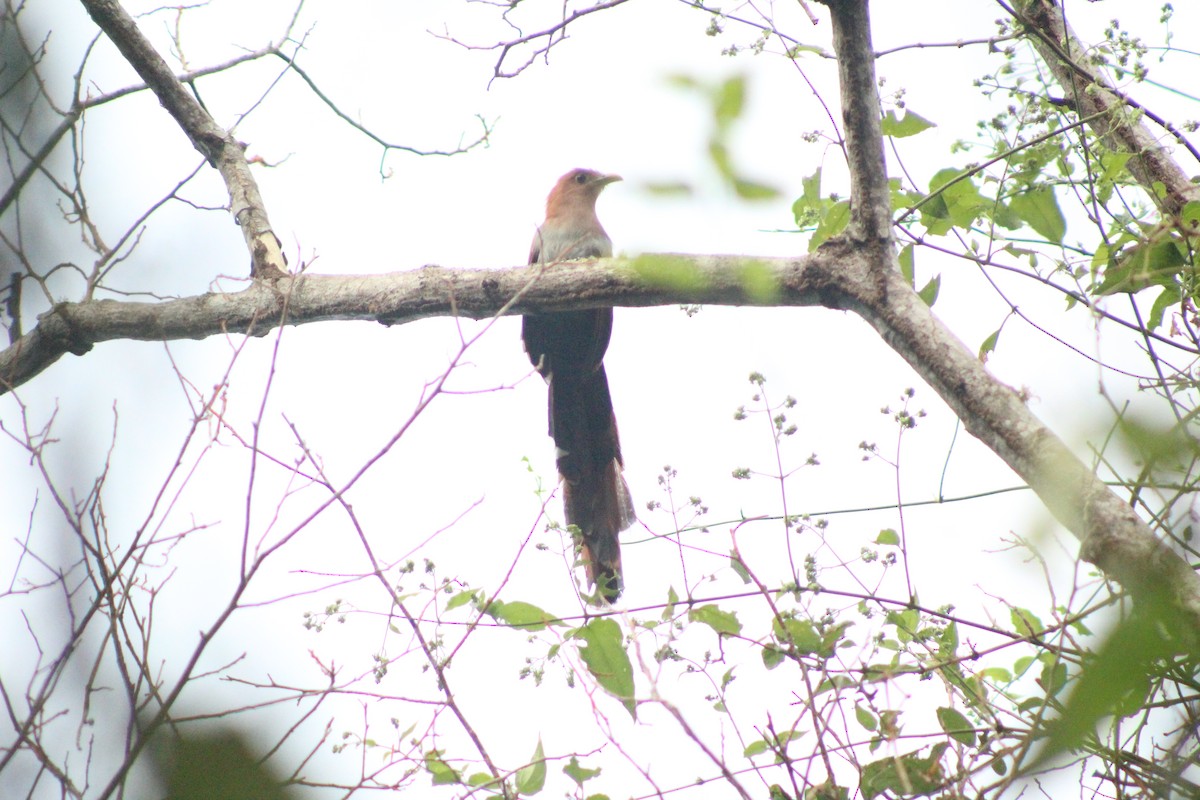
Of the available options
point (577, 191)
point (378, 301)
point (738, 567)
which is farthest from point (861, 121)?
point (577, 191)

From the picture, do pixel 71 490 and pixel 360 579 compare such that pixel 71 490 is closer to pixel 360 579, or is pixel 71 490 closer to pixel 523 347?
pixel 360 579

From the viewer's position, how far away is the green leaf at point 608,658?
223cm

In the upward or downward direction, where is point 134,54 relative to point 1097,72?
upward

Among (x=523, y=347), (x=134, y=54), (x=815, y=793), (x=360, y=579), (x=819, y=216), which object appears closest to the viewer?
(x=815, y=793)

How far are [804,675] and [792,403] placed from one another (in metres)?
0.71

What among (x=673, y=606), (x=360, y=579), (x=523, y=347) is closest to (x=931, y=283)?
(x=673, y=606)

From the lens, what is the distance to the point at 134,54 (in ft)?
13.1

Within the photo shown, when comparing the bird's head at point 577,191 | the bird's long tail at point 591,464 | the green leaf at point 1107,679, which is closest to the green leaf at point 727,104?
the green leaf at point 1107,679

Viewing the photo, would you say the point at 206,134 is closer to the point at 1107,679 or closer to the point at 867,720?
the point at 867,720

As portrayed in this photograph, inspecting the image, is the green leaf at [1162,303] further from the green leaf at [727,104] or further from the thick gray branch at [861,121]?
the green leaf at [727,104]

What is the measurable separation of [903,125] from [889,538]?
1196mm

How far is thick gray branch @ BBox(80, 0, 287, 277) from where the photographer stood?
382 centimetres

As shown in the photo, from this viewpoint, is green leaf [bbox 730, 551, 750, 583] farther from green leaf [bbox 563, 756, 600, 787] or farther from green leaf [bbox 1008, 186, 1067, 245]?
green leaf [bbox 1008, 186, 1067, 245]

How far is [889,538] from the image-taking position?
229cm
